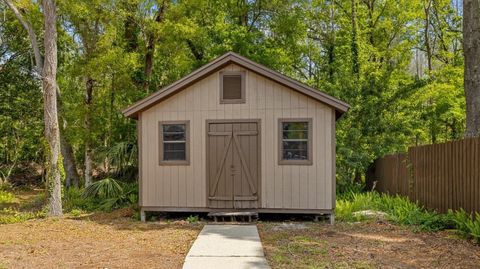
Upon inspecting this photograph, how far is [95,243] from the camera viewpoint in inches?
301

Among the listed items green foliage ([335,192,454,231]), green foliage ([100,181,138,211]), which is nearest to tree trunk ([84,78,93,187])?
green foliage ([100,181,138,211])

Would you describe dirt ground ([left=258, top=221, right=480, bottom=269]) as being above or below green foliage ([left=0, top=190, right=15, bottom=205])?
above

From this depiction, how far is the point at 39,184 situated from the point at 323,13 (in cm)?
1647

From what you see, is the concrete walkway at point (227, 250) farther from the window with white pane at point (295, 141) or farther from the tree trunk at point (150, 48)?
the tree trunk at point (150, 48)

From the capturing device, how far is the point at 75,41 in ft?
57.9

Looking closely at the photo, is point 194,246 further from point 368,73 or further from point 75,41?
point 75,41

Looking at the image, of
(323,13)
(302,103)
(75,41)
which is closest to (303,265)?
(302,103)

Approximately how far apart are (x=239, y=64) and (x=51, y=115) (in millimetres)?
5003

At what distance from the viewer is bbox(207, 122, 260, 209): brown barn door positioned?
393 inches

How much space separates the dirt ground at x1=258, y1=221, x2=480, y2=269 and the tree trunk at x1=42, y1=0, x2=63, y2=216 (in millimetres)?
5450

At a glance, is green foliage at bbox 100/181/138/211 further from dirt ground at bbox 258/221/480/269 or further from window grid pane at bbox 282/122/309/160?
window grid pane at bbox 282/122/309/160

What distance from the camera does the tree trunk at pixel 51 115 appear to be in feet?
34.9

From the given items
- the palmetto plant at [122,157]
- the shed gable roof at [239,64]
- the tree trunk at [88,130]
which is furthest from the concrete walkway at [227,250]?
the tree trunk at [88,130]

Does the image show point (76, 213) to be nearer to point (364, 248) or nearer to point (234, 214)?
point (234, 214)
